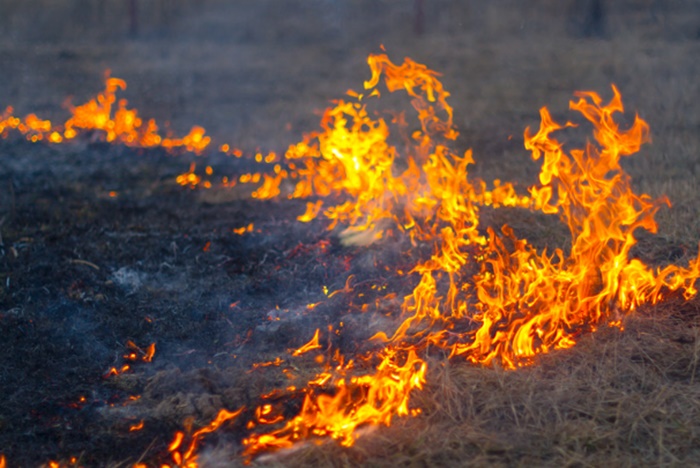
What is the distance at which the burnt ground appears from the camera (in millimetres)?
3912

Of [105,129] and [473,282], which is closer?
[473,282]

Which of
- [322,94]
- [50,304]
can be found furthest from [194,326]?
[322,94]

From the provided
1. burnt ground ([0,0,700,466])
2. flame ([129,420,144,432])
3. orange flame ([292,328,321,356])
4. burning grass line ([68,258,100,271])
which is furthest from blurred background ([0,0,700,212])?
flame ([129,420,144,432])

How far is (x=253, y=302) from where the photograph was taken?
5805mm

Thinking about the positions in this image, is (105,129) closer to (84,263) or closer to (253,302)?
(84,263)

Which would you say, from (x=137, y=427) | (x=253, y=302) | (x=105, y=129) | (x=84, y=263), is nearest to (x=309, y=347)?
(x=253, y=302)

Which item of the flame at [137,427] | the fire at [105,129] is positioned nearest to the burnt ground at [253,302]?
the flame at [137,427]

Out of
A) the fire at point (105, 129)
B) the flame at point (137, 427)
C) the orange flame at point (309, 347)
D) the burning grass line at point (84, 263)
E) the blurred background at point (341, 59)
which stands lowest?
the flame at point (137, 427)

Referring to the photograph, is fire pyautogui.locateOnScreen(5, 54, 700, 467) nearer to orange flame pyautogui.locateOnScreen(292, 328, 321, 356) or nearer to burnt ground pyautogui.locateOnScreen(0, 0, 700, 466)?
orange flame pyautogui.locateOnScreen(292, 328, 321, 356)

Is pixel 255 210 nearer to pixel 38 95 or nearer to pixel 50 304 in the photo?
pixel 50 304

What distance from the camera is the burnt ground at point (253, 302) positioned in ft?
12.8

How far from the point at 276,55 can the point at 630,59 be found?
7.88m

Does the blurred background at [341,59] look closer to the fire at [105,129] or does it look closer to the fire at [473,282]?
the fire at [105,129]

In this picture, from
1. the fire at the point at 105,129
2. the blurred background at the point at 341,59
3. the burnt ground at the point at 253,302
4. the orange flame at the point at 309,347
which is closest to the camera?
the burnt ground at the point at 253,302
